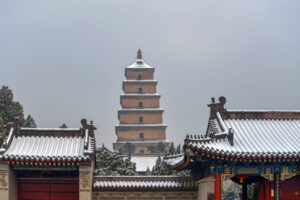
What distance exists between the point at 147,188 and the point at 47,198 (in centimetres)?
368

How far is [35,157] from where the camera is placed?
1584cm

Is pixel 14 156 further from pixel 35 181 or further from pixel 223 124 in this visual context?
pixel 223 124

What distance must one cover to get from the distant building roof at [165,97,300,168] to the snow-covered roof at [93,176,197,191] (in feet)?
2.24

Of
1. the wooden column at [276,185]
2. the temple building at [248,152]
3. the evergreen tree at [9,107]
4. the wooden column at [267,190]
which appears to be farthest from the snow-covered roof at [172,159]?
the evergreen tree at [9,107]

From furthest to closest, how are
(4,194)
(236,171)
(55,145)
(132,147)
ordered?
(132,147), (55,145), (4,194), (236,171)

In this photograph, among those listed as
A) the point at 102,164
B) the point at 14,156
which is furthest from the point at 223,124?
the point at 102,164

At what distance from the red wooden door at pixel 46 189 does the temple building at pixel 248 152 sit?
393cm

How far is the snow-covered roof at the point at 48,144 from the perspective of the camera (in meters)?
15.9

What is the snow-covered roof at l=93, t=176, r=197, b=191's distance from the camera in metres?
17.1

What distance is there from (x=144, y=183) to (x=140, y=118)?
5108cm

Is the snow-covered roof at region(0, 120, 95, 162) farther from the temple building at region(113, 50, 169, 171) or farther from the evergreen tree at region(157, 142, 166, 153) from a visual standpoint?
the evergreen tree at region(157, 142, 166, 153)

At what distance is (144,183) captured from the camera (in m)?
17.2

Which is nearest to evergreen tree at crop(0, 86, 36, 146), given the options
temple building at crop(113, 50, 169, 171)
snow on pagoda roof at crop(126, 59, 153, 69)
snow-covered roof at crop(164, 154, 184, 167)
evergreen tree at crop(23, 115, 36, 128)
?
evergreen tree at crop(23, 115, 36, 128)

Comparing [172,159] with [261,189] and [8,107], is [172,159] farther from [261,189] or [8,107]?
[8,107]
